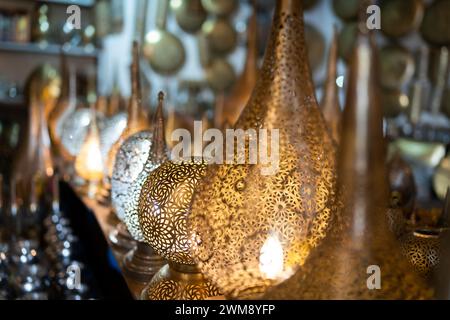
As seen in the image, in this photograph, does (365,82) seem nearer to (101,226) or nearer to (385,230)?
(385,230)

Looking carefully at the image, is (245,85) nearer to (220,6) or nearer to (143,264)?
(143,264)

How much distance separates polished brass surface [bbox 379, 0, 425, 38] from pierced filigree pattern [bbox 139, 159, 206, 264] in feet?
5.71

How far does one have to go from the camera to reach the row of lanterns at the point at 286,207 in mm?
387

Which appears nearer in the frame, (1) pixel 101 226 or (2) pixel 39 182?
(1) pixel 101 226

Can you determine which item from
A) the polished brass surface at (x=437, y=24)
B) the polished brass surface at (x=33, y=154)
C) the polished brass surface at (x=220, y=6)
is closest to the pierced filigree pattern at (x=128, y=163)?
the polished brass surface at (x=33, y=154)

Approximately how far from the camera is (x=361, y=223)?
1.29 ft

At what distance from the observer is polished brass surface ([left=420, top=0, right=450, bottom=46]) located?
1.94m

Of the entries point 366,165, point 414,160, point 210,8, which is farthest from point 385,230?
point 210,8

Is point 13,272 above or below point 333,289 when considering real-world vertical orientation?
below

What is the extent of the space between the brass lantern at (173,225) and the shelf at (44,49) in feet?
11.3

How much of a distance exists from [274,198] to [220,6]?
231cm

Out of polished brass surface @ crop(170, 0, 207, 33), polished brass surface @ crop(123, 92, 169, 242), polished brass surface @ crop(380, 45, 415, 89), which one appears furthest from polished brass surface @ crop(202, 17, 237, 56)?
polished brass surface @ crop(123, 92, 169, 242)

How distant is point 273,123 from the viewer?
0.57 metres
